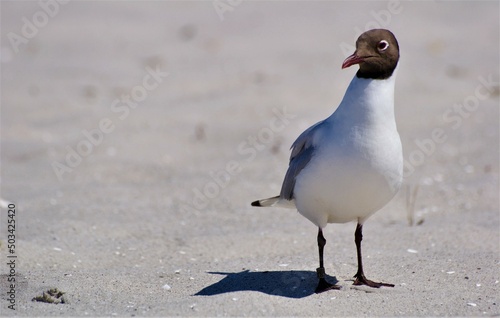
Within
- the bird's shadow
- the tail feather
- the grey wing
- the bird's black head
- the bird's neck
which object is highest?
the bird's black head

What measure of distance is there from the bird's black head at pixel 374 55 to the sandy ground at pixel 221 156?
4.19ft

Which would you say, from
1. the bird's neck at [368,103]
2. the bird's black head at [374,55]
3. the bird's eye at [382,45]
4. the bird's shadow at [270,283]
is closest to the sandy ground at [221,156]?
the bird's shadow at [270,283]

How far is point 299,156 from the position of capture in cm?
468

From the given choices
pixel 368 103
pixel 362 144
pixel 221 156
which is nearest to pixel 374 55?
pixel 368 103

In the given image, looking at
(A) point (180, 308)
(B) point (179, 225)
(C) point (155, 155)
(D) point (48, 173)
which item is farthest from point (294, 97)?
(A) point (180, 308)

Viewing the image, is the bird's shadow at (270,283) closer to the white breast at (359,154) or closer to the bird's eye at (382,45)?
the white breast at (359,154)

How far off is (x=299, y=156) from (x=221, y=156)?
4167 millimetres

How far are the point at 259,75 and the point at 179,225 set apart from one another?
5371 mm

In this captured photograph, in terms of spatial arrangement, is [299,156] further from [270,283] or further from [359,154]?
[270,283]

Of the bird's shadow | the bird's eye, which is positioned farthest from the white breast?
the bird's shadow

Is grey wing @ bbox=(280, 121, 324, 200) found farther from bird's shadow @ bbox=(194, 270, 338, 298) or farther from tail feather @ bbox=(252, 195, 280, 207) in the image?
bird's shadow @ bbox=(194, 270, 338, 298)

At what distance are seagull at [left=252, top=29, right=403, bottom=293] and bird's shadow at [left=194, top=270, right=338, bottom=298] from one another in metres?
0.52

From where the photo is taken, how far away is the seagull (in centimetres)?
426

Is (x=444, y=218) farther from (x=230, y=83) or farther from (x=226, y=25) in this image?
(x=226, y=25)
